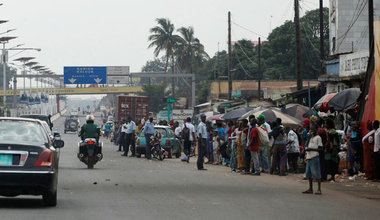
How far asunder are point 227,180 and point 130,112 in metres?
36.5

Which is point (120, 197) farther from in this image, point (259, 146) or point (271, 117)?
point (271, 117)

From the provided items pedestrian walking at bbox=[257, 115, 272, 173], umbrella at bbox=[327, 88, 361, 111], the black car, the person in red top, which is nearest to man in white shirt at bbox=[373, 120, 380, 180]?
the person in red top

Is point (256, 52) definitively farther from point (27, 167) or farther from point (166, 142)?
point (27, 167)

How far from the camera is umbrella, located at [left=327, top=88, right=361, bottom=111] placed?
25391mm

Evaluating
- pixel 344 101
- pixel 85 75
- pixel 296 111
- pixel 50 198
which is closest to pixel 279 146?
pixel 344 101

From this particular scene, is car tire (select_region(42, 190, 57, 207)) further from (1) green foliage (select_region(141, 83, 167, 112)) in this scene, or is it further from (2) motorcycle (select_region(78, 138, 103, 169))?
(1) green foliage (select_region(141, 83, 167, 112))

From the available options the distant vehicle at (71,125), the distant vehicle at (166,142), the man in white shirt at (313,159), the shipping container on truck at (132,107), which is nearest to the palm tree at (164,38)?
the distant vehicle at (71,125)

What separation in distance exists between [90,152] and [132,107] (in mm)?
32349

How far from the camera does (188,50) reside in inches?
4018

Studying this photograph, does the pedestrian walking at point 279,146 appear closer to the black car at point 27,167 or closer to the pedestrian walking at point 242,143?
the pedestrian walking at point 242,143

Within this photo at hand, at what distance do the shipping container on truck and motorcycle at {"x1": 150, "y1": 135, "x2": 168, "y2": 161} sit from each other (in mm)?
23144

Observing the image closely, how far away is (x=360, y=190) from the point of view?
18656 millimetres

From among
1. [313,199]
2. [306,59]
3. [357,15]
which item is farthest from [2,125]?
[306,59]

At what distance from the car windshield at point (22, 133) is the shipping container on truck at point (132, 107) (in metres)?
42.8
